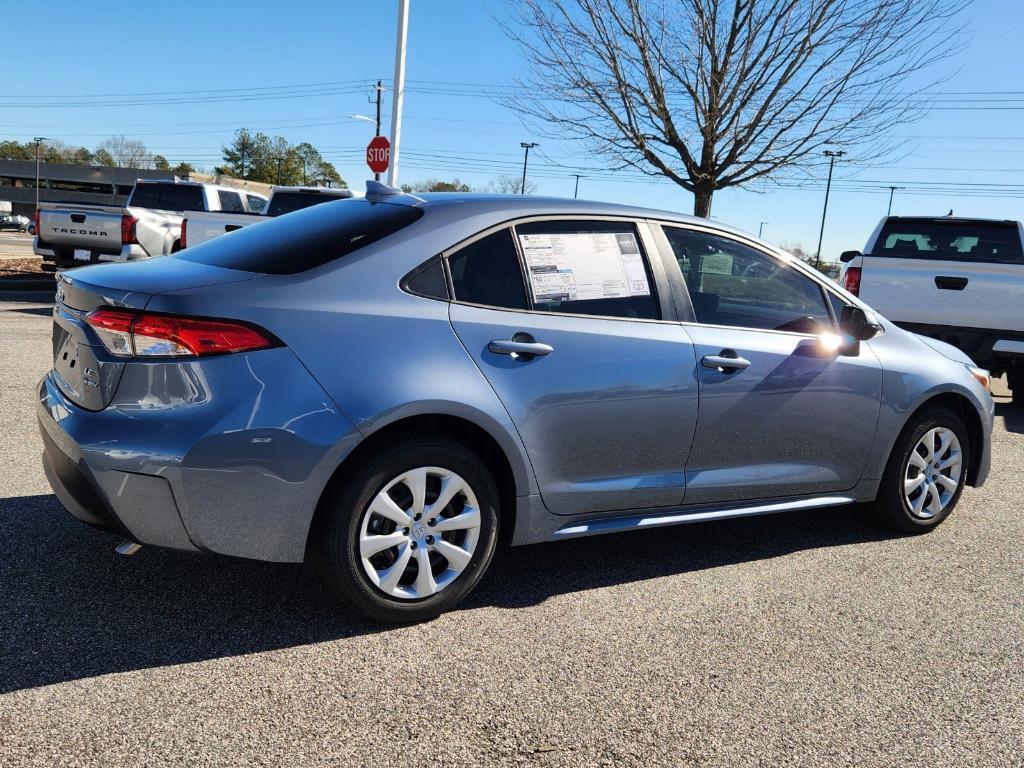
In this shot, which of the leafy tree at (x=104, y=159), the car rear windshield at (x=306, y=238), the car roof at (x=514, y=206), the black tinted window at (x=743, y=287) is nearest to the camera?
the car rear windshield at (x=306, y=238)

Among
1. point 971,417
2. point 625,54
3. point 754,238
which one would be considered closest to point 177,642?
point 754,238

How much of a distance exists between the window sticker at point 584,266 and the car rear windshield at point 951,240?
640cm

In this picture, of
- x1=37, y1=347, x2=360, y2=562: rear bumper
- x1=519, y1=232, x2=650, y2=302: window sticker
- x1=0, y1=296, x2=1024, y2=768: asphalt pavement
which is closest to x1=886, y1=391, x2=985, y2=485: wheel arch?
x1=0, y1=296, x2=1024, y2=768: asphalt pavement

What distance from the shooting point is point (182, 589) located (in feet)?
11.7

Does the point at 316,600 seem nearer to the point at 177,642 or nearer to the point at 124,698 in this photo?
the point at 177,642

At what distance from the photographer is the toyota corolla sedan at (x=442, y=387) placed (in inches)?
119

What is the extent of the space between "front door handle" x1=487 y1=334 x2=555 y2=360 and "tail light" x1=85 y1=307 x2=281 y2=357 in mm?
814

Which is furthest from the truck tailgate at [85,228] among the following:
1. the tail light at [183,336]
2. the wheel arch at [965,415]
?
the wheel arch at [965,415]

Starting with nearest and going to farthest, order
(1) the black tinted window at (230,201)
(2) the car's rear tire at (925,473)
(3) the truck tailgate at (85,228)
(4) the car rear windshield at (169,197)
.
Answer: (2) the car's rear tire at (925,473), (3) the truck tailgate at (85,228), (4) the car rear windshield at (169,197), (1) the black tinted window at (230,201)

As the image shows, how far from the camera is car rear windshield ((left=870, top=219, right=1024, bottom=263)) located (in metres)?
9.20

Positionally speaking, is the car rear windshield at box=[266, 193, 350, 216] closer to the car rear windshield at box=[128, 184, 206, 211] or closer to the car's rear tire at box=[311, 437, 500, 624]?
the car rear windshield at box=[128, 184, 206, 211]

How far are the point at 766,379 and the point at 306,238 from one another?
2094 mm

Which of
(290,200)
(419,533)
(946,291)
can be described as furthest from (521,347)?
(290,200)

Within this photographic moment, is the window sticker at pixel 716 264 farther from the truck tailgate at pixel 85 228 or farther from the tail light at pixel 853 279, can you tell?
the truck tailgate at pixel 85 228
